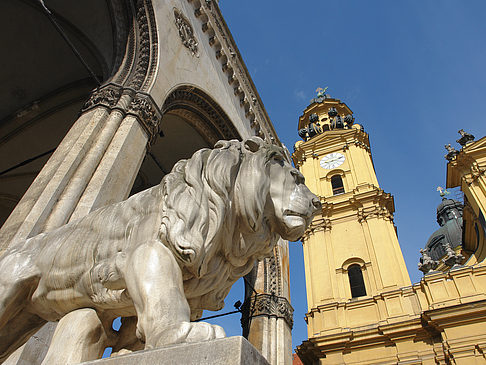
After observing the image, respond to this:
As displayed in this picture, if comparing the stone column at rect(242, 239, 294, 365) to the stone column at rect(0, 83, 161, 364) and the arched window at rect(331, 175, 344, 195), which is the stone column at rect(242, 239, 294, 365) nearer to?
the stone column at rect(0, 83, 161, 364)

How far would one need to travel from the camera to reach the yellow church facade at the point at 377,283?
12023 millimetres

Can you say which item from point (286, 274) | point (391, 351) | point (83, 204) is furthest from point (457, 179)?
point (83, 204)

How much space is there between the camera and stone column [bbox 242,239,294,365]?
621 cm

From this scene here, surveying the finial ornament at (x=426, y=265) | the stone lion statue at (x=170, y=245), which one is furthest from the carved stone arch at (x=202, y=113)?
the finial ornament at (x=426, y=265)

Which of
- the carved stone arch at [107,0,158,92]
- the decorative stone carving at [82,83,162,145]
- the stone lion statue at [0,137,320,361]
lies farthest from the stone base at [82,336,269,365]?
the carved stone arch at [107,0,158,92]

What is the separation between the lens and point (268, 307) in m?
6.70

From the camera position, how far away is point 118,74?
490 centimetres

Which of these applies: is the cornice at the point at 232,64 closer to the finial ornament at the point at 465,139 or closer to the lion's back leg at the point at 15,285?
the lion's back leg at the point at 15,285

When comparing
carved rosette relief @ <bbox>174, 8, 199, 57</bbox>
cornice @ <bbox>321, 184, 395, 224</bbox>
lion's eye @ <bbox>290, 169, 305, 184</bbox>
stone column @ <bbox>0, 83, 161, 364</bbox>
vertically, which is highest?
cornice @ <bbox>321, 184, 395, 224</bbox>

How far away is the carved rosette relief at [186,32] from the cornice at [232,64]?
0.92 meters

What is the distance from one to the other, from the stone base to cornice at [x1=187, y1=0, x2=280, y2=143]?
760cm

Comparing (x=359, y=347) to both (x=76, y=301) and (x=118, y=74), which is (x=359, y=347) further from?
(x=76, y=301)

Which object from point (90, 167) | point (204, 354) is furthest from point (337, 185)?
point (204, 354)

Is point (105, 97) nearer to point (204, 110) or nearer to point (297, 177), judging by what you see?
point (204, 110)
